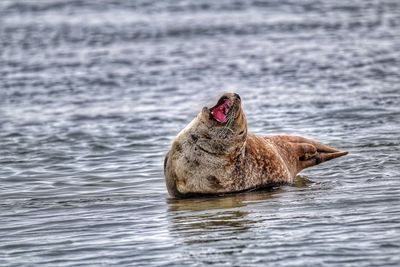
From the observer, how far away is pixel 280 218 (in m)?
9.07

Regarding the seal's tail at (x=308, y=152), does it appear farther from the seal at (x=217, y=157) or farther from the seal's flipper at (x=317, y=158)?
the seal at (x=217, y=157)

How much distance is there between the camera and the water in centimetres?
833

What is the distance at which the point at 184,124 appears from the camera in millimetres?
15242

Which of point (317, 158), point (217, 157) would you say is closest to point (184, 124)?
point (317, 158)

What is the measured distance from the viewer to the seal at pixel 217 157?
1007 cm

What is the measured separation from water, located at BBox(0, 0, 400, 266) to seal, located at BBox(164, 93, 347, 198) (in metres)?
0.20

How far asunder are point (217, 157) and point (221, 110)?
19.1 inches

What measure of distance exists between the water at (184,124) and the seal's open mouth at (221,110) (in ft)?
2.45

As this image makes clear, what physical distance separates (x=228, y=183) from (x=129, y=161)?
2.55 meters

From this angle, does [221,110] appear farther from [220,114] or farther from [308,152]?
[308,152]

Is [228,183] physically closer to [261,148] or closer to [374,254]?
[261,148]

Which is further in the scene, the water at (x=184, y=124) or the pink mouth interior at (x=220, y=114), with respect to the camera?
the pink mouth interior at (x=220, y=114)

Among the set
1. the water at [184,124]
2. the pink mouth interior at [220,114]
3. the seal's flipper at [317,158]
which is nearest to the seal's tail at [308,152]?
the seal's flipper at [317,158]

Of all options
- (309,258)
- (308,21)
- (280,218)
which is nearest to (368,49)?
(308,21)
